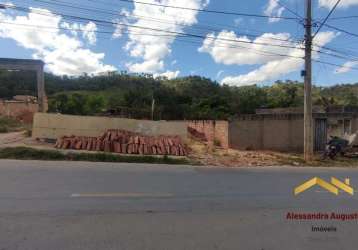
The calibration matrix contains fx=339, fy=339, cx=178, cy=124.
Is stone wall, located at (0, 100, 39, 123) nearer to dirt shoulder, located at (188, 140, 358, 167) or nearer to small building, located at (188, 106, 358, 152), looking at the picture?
small building, located at (188, 106, 358, 152)

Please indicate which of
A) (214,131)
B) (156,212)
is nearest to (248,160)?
(214,131)

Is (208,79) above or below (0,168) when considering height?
above

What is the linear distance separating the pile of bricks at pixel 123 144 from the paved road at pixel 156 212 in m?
5.53

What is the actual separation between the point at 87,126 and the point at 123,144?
2617 mm

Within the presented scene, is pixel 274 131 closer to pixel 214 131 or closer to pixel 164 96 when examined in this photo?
pixel 214 131

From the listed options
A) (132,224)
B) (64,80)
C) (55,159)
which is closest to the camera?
(132,224)

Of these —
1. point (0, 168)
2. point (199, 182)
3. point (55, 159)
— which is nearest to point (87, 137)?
point (55, 159)

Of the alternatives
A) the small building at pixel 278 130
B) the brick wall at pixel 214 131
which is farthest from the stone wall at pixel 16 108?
the small building at pixel 278 130

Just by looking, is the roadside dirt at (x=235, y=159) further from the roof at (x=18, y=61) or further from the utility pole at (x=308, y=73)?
the roof at (x=18, y=61)

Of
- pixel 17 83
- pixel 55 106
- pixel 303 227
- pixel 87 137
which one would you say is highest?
pixel 17 83

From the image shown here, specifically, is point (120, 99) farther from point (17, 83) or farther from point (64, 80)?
point (64, 80)

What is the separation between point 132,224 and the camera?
520 centimetres

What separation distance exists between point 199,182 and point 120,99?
40517 mm

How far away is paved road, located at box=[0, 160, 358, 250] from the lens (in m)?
4.55
